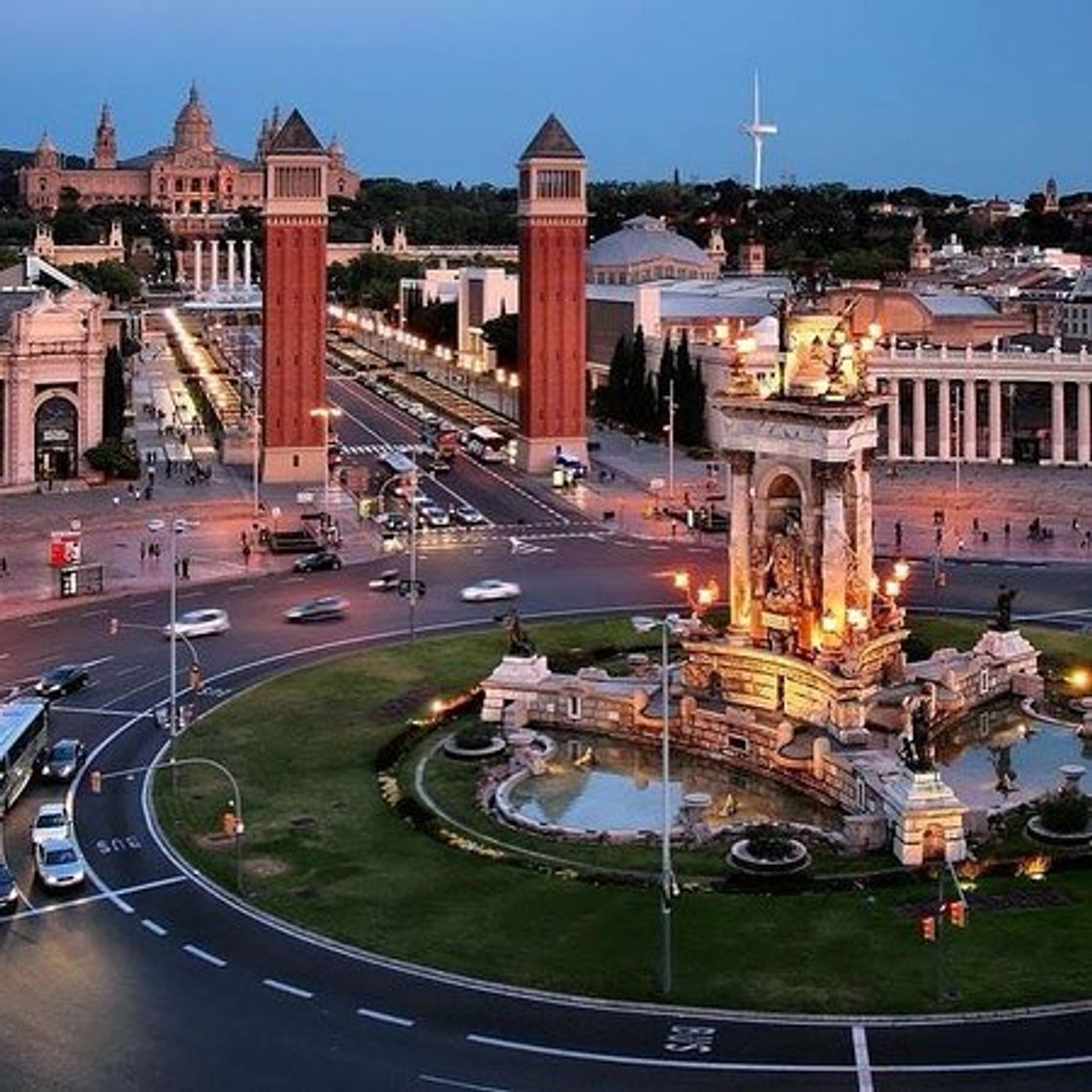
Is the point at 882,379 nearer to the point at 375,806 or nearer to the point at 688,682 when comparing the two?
the point at 688,682

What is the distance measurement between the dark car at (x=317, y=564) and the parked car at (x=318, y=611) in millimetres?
10940

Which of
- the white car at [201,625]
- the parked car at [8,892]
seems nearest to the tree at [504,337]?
the white car at [201,625]

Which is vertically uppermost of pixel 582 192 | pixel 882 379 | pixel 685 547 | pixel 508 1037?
pixel 582 192

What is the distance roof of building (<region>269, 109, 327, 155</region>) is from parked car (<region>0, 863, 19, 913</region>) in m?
91.4

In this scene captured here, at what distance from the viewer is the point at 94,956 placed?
41.7m

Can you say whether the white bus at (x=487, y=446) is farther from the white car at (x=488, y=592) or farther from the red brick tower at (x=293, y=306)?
the white car at (x=488, y=592)

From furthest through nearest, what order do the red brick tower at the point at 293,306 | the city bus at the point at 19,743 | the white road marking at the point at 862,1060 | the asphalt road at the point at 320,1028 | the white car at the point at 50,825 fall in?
the red brick tower at the point at 293,306 → the city bus at the point at 19,743 → the white car at the point at 50,825 → the asphalt road at the point at 320,1028 → the white road marking at the point at 862,1060

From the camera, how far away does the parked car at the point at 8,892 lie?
44.7 m

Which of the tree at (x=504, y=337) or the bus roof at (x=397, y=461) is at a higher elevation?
the tree at (x=504, y=337)

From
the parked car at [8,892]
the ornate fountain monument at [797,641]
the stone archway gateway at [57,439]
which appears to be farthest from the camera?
the stone archway gateway at [57,439]

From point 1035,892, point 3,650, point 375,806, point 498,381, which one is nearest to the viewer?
point 1035,892

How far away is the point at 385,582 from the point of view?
90.9 meters

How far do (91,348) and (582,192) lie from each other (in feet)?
135

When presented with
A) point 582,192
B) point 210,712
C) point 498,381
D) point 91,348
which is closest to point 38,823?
point 210,712
